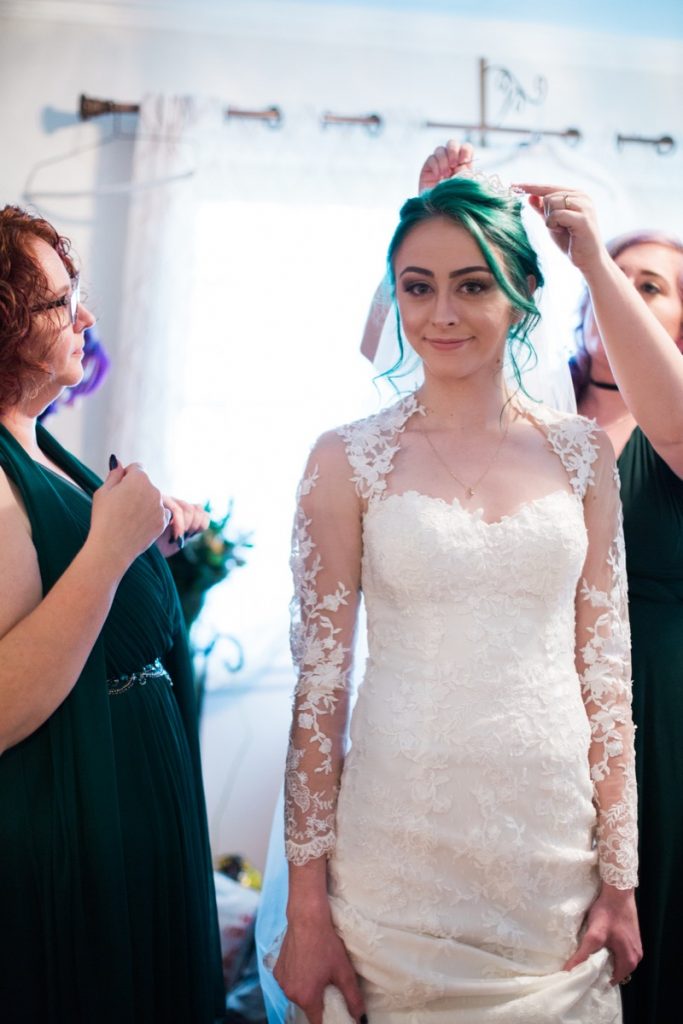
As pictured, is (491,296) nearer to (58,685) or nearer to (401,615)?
(401,615)

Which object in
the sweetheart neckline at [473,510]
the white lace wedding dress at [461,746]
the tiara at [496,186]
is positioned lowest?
the white lace wedding dress at [461,746]

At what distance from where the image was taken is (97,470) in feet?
11.3

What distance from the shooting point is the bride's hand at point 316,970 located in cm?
133

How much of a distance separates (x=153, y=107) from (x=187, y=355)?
86 cm

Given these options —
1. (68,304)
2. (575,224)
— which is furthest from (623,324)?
(68,304)

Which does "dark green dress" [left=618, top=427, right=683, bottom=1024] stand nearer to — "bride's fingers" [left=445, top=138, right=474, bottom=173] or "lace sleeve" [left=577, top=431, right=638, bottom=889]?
"lace sleeve" [left=577, top=431, right=638, bottom=889]

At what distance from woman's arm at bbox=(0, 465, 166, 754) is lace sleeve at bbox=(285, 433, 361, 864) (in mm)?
279

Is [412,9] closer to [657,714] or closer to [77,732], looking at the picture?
[657,714]

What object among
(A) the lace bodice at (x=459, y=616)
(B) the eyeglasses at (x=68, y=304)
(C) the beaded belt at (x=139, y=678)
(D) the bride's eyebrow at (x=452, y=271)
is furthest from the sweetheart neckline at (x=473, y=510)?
(B) the eyeglasses at (x=68, y=304)

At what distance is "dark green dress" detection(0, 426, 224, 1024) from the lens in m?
1.29

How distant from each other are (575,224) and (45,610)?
1.00 m

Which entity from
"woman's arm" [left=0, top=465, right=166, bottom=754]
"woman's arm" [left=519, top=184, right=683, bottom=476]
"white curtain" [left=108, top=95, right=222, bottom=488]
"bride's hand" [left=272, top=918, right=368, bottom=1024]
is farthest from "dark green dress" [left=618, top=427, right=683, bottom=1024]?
"white curtain" [left=108, top=95, right=222, bottom=488]

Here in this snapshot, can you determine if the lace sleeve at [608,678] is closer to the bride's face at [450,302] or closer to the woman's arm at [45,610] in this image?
the bride's face at [450,302]

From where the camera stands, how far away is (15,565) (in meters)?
1.28
